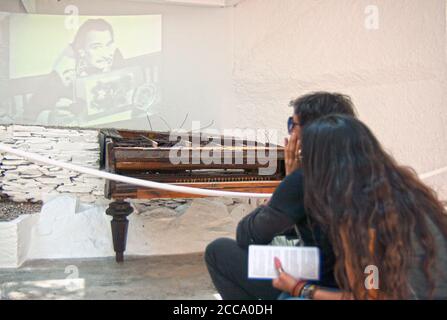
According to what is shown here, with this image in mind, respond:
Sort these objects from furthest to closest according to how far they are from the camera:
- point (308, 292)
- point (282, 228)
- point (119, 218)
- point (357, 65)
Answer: point (357, 65) < point (119, 218) < point (282, 228) < point (308, 292)

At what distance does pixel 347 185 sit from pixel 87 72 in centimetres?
417

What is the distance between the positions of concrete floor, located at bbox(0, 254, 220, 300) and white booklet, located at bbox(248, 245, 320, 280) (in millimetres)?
1493

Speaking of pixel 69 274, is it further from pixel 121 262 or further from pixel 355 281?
pixel 355 281

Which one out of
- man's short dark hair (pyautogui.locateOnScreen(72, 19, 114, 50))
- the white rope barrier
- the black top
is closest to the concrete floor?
the white rope barrier

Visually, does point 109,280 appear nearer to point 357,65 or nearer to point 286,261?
point 286,261

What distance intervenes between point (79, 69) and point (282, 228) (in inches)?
155

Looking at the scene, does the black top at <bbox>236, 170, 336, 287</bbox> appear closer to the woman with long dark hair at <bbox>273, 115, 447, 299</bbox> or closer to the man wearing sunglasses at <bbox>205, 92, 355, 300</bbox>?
the man wearing sunglasses at <bbox>205, 92, 355, 300</bbox>

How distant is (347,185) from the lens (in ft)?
4.37

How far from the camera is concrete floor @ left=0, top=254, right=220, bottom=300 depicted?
2.92 meters

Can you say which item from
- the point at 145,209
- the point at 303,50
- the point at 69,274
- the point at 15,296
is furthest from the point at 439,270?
the point at 303,50

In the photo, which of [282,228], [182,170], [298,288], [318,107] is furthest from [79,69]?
[298,288]

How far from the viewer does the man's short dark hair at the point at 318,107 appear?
5.79 ft

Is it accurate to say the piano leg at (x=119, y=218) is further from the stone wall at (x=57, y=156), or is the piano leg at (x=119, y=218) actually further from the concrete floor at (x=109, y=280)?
the stone wall at (x=57, y=156)

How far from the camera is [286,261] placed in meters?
1.54
